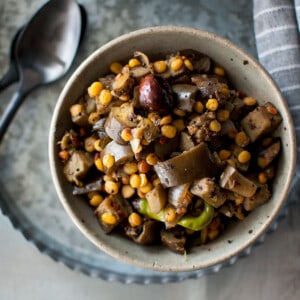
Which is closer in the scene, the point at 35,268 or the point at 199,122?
the point at 199,122

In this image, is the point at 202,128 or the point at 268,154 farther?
the point at 268,154

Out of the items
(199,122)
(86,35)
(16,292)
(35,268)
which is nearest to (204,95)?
(199,122)

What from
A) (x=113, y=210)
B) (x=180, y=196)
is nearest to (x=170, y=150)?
(x=180, y=196)

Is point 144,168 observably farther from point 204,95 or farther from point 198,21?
point 198,21

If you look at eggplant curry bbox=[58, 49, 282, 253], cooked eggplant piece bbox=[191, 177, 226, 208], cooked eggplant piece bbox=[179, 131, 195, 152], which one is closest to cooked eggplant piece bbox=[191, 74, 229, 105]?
eggplant curry bbox=[58, 49, 282, 253]

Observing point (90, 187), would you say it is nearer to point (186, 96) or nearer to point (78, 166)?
point (78, 166)

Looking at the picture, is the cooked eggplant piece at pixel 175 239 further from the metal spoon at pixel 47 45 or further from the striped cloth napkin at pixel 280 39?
the metal spoon at pixel 47 45
